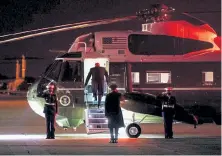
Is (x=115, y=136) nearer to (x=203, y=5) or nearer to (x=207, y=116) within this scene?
(x=207, y=116)

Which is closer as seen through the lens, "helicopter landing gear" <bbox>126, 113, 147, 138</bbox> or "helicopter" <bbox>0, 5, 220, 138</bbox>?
"helicopter landing gear" <bbox>126, 113, 147, 138</bbox>

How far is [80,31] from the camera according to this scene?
30.8 m

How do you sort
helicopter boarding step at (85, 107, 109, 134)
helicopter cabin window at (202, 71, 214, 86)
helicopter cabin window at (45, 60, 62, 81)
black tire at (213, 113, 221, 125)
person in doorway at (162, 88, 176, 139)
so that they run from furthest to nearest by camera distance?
black tire at (213, 113, 221, 125) < helicopter cabin window at (202, 71, 214, 86) < helicopter cabin window at (45, 60, 62, 81) < helicopter boarding step at (85, 107, 109, 134) < person in doorway at (162, 88, 176, 139)

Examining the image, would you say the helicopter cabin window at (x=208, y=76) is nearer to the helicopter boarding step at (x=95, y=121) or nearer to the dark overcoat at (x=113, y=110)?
the helicopter boarding step at (x=95, y=121)

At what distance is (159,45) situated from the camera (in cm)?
2012

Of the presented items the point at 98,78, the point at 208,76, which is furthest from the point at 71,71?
the point at 208,76

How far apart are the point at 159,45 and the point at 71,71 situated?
3.04 meters

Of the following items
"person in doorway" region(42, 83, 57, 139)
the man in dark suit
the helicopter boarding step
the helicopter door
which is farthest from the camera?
the helicopter door

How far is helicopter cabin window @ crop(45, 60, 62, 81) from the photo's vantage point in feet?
65.3

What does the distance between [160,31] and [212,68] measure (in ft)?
7.23

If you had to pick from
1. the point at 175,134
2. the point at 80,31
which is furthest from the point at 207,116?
the point at 80,31

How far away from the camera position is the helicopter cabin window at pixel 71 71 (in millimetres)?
19797

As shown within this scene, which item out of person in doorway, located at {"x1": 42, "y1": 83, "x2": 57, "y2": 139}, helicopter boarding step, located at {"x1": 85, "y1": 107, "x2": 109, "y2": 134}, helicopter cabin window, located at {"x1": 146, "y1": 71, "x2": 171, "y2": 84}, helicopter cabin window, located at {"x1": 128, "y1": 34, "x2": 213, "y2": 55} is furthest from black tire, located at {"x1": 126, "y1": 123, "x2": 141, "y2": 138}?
helicopter cabin window, located at {"x1": 128, "y1": 34, "x2": 213, "y2": 55}

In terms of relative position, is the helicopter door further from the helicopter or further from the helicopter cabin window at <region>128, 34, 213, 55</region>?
the helicopter cabin window at <region>128, 34, 213, 55</region>
